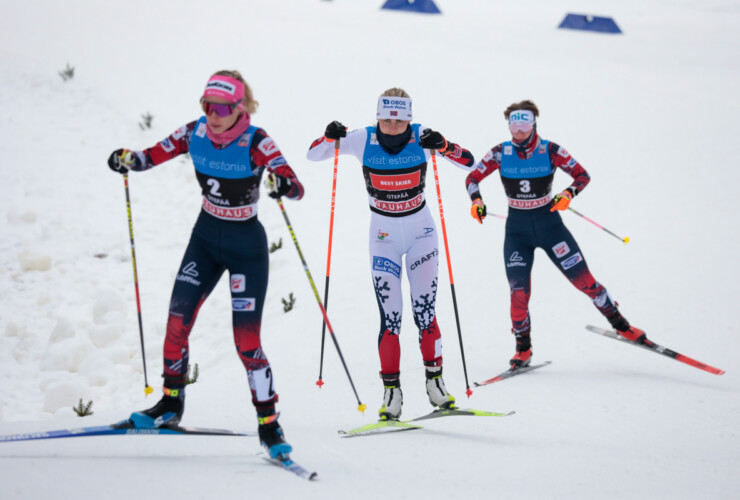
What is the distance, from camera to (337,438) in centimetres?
467

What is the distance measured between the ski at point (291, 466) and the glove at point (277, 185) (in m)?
1.63

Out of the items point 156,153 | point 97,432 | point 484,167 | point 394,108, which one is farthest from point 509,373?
point 156,153

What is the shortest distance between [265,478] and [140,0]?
20.2 m

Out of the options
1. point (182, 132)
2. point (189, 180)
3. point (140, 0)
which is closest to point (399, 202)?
point (182, 132)

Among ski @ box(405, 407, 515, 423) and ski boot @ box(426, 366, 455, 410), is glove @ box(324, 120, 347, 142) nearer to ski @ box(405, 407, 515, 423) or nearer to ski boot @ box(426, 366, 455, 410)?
ski boot @ box(426, 366, 455, 410)

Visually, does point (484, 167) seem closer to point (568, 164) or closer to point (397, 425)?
point (568, 164)

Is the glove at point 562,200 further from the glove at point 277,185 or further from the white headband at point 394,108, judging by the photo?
the glove at point 277,185

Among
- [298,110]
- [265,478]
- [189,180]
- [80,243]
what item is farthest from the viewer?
[298,110]


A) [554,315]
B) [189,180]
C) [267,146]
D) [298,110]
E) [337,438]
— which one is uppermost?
[298,110]

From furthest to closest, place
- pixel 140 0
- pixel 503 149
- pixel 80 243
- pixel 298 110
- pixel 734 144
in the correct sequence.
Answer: pixel 140 0 < pixel 298 110 < pixel 734 144 < pixel 80 243 < pixel 503 149

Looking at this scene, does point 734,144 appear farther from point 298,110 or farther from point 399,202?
point 399,202

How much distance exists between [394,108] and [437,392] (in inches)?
87.0

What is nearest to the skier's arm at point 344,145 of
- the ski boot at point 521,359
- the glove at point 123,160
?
the glove at point 123,160

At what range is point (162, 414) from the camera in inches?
163
